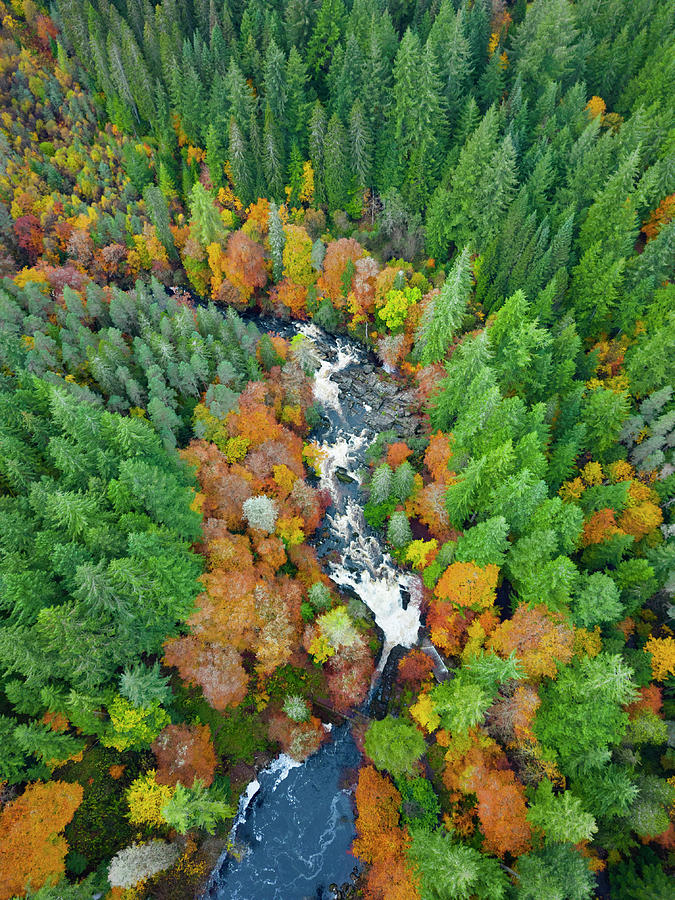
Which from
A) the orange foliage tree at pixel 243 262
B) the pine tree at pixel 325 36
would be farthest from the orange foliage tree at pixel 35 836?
the pine tree at pixel 325 36

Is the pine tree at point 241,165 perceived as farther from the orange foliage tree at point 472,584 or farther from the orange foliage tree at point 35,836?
the orange foliage tree at point 35,836

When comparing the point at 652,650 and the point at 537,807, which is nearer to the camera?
the point at 537,807

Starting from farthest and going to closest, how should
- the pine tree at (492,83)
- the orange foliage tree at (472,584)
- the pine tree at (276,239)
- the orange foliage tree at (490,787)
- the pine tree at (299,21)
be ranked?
the pine tree at (276,239) < the pine tree at (299,21) < the pine tree at (492,83) < the orange foliage tree at (472,584) < the orange foliage tree at (490,787)

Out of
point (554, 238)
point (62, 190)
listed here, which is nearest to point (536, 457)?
point (554, 238)

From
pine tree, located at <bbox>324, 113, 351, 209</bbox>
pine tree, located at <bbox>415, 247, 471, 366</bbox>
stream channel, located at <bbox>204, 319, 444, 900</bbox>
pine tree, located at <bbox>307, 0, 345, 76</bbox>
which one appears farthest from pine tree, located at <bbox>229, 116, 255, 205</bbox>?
pine tree, located at <bbox>415, 247, 471, 366</bbox>

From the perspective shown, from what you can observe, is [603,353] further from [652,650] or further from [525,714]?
[525,714]

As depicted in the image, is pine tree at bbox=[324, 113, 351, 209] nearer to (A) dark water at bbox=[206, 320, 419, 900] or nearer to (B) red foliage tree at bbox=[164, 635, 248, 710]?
(A) dark water at bbox=[206, 320, 419, 900]
